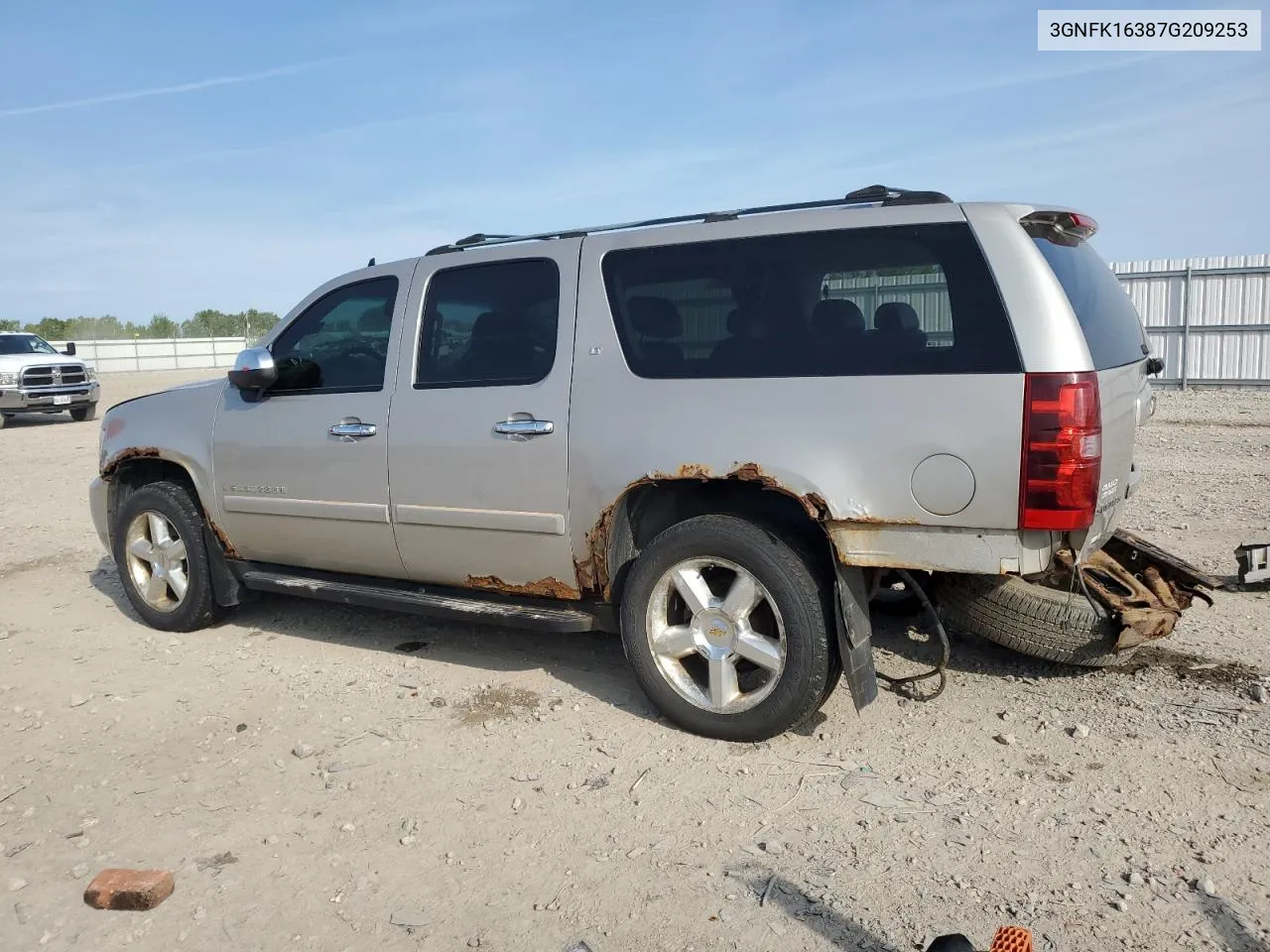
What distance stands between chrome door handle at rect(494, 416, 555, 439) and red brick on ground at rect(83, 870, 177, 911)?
204 cm

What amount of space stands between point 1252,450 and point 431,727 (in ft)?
32.5

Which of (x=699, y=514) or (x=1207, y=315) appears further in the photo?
(x=1207, y=315)

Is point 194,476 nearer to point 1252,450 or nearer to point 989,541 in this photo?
point 989,541

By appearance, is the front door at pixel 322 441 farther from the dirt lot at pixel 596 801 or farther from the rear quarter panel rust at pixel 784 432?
the rear quarter panel rust at pixel 784 432

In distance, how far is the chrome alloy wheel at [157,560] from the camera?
5551 millimetres

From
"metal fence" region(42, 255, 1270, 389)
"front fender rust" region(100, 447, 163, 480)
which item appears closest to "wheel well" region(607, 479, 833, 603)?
"front fender rust" region(100, 447, 163, 480)

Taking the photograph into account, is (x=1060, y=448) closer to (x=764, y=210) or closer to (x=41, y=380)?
(x=764, y=210)

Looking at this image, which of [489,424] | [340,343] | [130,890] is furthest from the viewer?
[340,343]

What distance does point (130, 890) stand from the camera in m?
2.95

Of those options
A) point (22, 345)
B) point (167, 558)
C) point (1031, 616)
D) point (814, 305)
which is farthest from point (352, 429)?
point (22, 345)

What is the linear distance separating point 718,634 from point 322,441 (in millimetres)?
2216

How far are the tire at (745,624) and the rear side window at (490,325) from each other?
1007mm

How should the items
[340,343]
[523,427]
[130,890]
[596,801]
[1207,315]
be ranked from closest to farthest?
1. [130,890]
2. [596,801]
3. [523,427]
4. [340,343]
5. [1207,315]

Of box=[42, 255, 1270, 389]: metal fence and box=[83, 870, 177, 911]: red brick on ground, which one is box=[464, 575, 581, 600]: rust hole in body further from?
box=[42, 255, 1270, 389]: metal fence
